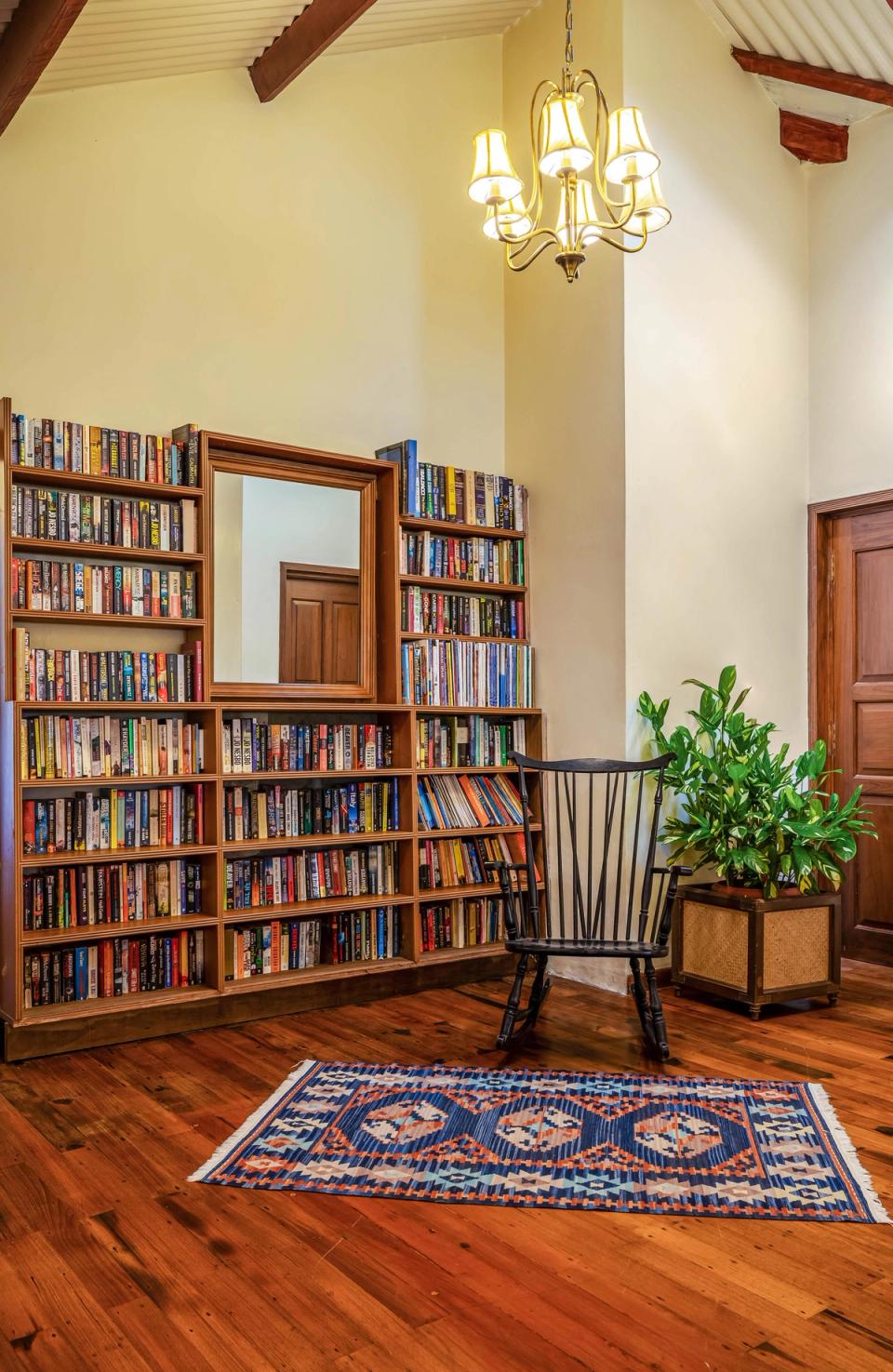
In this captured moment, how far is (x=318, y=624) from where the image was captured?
13.9ft

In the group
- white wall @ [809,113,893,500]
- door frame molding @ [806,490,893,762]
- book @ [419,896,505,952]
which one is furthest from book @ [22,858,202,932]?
white wall @ [809,113,893,500]

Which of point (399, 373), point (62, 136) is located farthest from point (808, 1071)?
point (62, 136)

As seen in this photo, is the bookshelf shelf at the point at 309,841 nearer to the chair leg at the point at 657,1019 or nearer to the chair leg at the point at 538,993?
the chair leg at the point at 538,993

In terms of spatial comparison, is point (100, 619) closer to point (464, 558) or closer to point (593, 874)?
point (464, 558)

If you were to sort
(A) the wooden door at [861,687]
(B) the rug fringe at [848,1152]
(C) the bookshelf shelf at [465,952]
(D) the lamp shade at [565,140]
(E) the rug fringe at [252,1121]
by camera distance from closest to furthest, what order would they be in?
1. (B) the rug fringe at [848,1152]
2. (E) the rug fringe at [252,1121]
3. (D) the lamp shade at [565,140]
4. (C) the bookshelf shelf at [465,952]
5. (A) the wooden door at [861,687]

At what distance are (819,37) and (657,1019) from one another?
4090 mm

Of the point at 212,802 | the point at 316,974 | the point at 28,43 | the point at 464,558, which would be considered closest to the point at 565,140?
the point at 28,43

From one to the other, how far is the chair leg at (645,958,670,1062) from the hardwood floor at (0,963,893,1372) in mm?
541

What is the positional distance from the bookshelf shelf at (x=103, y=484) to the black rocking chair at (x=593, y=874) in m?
1.53

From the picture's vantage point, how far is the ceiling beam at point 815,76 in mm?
4625

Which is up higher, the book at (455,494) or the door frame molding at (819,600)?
the book at (455,494)

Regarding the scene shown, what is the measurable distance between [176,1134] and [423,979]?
1.60m

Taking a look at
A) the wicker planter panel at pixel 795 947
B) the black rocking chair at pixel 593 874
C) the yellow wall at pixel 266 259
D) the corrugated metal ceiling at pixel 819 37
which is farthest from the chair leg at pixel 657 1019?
the corrugated metal ceiling at pixel 819 37

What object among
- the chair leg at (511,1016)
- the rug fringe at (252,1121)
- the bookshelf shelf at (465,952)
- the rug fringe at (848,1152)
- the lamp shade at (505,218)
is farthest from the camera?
the bookshelf shelf at (465,952)
